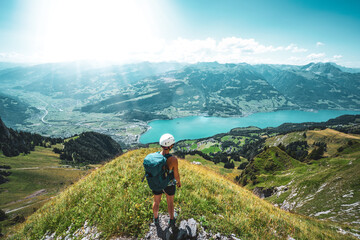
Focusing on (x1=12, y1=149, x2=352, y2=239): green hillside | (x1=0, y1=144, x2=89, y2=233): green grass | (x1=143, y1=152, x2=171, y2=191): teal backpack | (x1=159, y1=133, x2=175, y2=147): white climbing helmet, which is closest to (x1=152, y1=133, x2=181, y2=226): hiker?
(x1=159, y1=133, x2=175, y2=147): white climbing helmet

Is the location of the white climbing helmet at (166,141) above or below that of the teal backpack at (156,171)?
above

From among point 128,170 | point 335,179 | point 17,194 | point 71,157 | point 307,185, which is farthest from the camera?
point 71,157

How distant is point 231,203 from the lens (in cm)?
881

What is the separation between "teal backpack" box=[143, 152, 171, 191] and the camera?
580cm

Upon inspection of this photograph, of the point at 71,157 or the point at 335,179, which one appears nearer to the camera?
the point at 335,179

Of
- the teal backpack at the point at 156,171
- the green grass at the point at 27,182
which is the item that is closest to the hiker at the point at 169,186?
the teal backpack at the point at 156,171

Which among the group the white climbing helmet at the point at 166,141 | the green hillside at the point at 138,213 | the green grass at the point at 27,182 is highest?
the white climbing helmet at the point at 166,141

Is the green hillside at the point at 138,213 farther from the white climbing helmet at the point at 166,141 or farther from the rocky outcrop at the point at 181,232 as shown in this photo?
the white climbing helmet at the point at 166,141

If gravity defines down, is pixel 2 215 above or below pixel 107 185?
below

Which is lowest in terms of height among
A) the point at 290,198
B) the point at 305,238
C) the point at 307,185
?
the point at 290,198

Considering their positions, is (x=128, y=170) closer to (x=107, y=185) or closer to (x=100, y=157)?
(x=107, y=185)

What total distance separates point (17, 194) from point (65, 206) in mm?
101420

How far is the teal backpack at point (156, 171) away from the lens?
19.0 feet

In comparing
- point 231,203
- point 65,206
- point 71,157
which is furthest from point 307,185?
point 71,157
